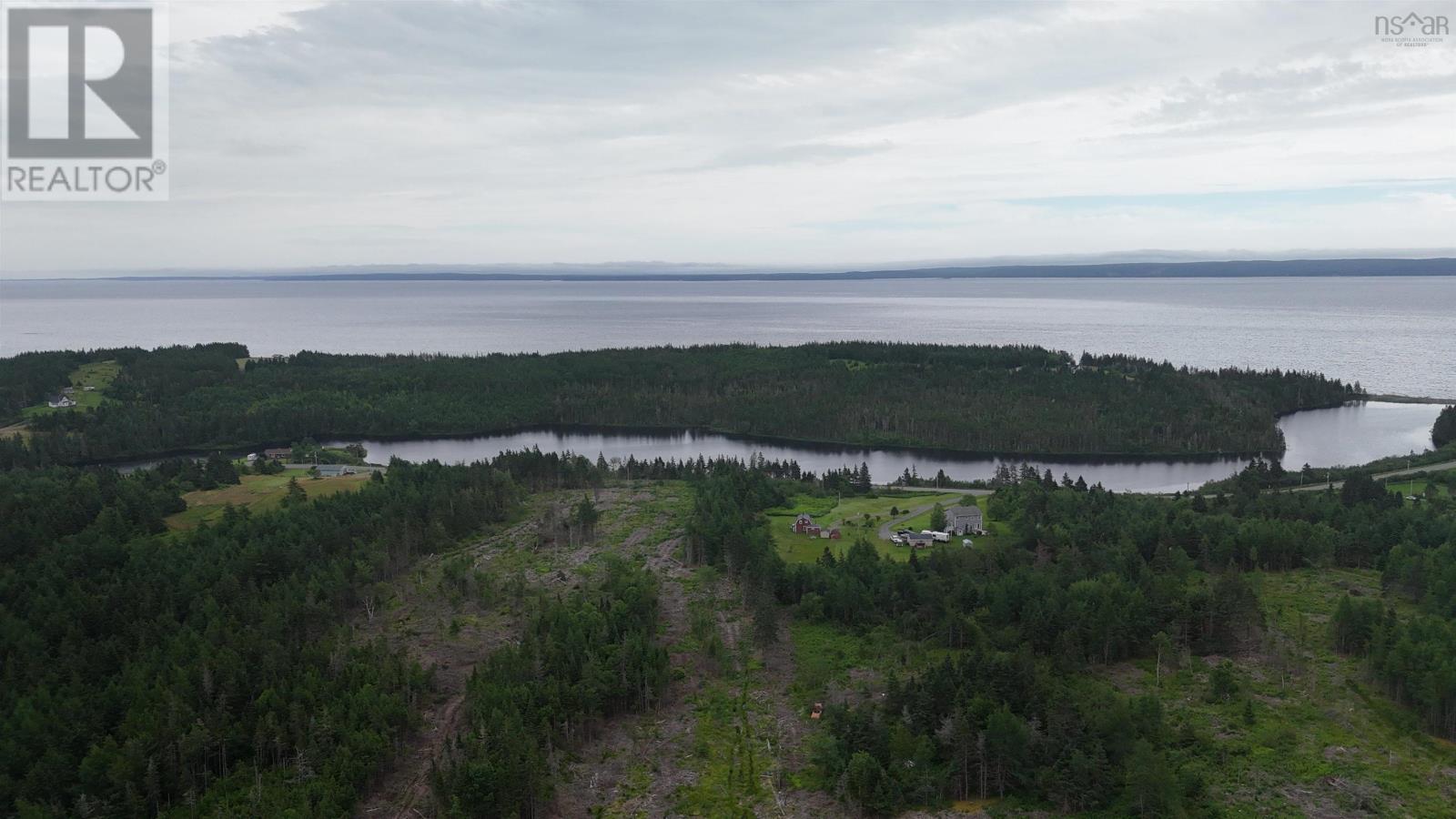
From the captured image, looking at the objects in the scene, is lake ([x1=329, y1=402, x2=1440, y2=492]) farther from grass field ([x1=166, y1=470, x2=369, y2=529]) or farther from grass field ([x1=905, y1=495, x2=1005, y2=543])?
grass field ([x1=905, y1=495, x2=1005, y2=543])

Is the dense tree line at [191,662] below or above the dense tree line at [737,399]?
below

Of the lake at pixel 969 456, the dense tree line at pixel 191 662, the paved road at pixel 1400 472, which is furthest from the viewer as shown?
the lake at pixel 969 456

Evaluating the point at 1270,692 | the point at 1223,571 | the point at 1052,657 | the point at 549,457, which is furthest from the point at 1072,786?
the point at 549,457

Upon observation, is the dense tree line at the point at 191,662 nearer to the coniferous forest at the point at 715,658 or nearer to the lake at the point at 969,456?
the coniferous forest at the point at 715,658

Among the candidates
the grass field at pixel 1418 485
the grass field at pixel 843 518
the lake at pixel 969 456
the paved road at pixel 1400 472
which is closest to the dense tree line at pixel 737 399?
the lake at pixel 969 456

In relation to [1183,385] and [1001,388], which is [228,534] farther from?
[1183,385]

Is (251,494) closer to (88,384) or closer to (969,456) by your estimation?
(969,456)
